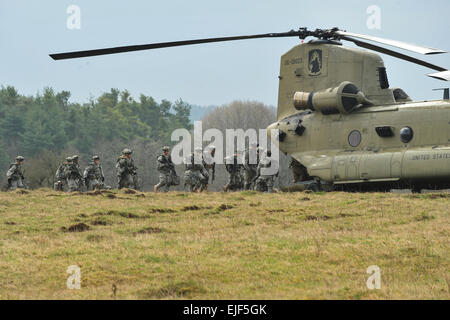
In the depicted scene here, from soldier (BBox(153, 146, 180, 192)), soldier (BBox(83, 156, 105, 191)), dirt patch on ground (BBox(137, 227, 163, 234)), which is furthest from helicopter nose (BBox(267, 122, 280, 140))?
dirt patch on ground (BBox(137, 227, 163, 234))

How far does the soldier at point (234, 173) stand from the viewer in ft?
92.0

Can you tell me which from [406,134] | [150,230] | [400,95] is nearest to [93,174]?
[400,95]

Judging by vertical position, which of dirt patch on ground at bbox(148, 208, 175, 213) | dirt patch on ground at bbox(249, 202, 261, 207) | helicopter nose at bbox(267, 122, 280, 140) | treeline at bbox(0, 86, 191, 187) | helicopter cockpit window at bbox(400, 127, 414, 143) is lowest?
dirt patch on ground at bbox(148, 208, 175, 213)

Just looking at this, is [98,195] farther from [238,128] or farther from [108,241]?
[238,128]

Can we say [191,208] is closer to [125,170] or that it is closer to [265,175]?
[265,175]

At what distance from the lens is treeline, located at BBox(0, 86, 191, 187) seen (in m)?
84.6

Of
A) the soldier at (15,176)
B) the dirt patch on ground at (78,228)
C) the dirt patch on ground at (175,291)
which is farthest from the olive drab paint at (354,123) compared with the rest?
the dirt patch on ground at (175,291)

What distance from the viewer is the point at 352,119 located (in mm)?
22375

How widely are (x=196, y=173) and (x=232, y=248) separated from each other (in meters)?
13.3

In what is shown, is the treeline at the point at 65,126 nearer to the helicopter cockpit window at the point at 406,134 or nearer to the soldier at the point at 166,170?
the soldier at the point at 166,170

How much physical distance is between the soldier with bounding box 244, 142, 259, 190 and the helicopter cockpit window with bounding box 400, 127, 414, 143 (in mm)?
7395

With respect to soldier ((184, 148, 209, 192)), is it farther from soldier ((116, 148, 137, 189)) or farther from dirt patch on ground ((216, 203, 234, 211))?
dirt patch on ground ((216, 203, 234, 211))

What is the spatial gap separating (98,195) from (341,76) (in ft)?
27.7
